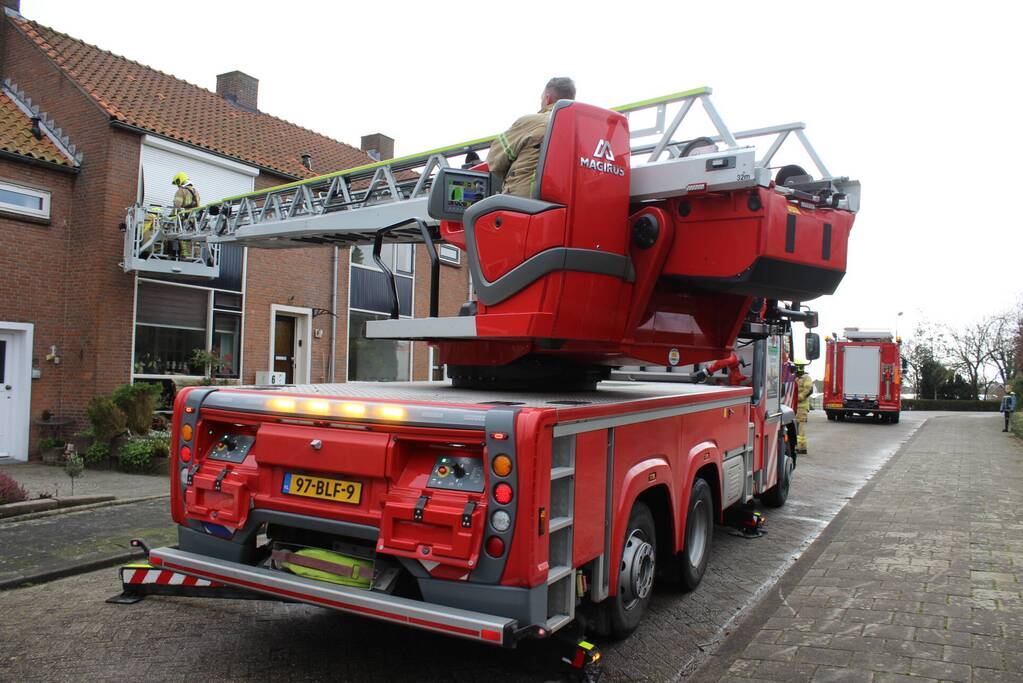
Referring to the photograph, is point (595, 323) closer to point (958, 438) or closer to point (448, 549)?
point (448, 549)

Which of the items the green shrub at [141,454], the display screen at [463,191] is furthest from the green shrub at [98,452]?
the display screen at [463,191]

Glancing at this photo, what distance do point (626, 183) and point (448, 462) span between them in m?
2.07

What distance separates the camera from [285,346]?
16922mm

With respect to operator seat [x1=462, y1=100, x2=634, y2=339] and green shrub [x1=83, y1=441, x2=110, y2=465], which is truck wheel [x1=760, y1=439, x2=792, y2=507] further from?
green shrub [x1=83, y1=441, x2=110, y2=465]

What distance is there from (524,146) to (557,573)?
2.48 m

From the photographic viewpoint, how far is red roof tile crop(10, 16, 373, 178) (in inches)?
551

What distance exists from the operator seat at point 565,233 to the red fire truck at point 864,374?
24.8 m

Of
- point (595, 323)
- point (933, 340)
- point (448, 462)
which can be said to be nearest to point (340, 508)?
point (448, 462)

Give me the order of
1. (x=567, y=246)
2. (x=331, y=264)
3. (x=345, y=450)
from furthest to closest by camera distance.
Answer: (x=331, y=264)
(x=567, y=246)
(x=345, y=450)

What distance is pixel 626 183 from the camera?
15.3 ft

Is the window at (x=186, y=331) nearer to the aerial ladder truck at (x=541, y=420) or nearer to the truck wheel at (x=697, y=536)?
the aerial ladder truck at (x=541, y=420)

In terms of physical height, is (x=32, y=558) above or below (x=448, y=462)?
below

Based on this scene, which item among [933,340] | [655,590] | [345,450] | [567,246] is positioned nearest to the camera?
[345,450]

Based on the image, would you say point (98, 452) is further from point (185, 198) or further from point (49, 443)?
Result: point (185, 198)
